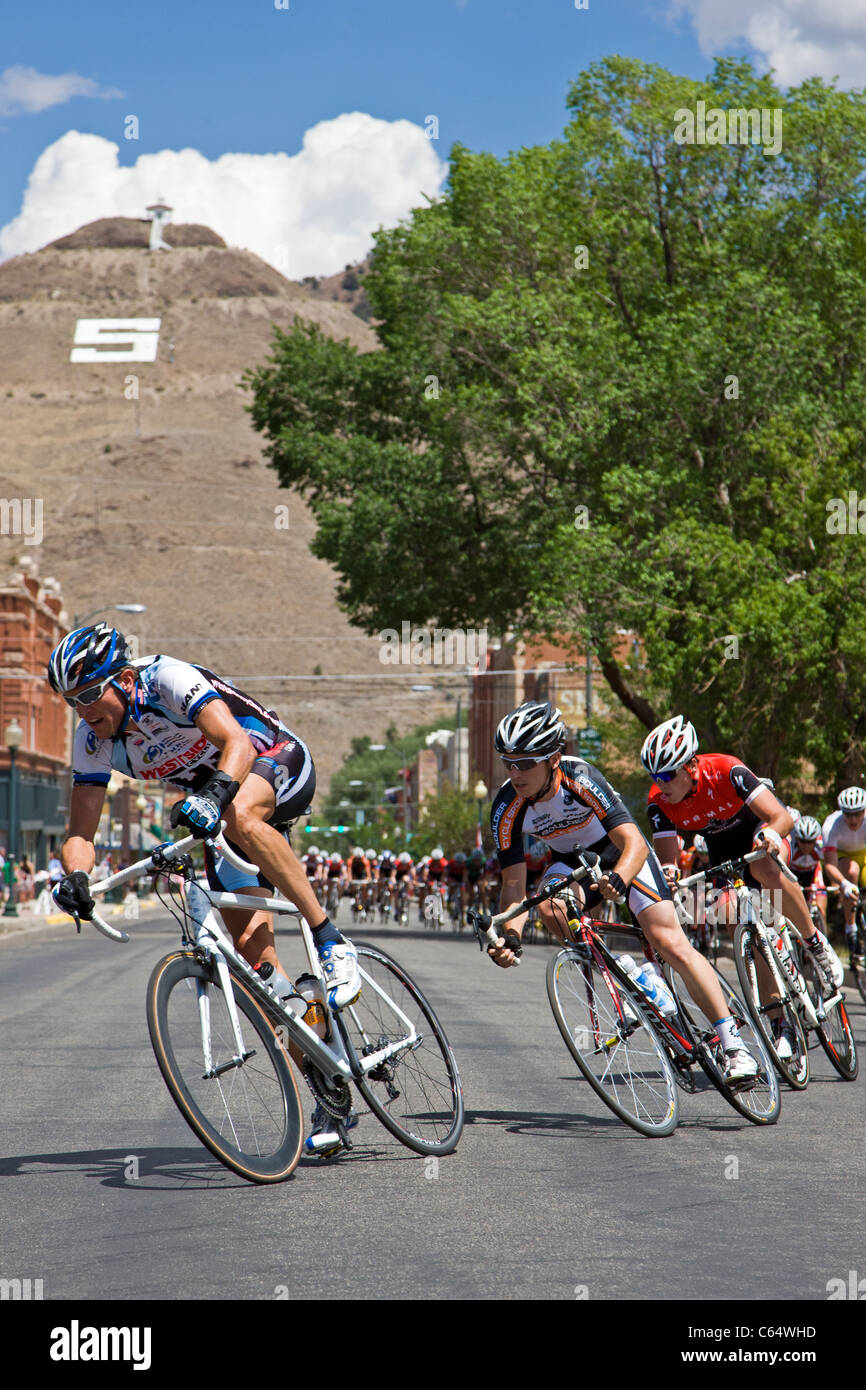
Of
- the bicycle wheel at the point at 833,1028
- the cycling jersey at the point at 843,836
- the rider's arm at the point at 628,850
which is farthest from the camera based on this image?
the cycling jersey at the point at 843,836

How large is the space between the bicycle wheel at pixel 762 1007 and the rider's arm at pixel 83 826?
3.55 metres

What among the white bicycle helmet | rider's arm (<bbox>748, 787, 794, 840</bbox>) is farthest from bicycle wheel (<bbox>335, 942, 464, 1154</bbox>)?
the white bicycle helmet

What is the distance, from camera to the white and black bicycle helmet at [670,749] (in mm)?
8906

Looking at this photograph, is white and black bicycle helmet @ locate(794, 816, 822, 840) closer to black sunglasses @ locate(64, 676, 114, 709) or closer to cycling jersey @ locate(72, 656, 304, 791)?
cycling jersey @ locate(72, 656, 304, 791)

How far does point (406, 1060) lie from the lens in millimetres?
7262

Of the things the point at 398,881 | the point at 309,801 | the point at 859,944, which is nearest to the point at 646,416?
the point at 398,881

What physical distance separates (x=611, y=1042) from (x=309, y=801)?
182 centimetres

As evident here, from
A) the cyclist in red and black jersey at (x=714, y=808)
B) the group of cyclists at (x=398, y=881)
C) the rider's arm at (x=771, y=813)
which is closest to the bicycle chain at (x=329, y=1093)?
the cyclist in red and black jersey at (x=714, y=808)

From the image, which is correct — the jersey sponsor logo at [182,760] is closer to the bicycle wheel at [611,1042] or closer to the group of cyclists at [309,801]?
the group of cyclists at [309,801]

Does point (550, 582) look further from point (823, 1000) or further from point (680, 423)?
point (823, 1000)

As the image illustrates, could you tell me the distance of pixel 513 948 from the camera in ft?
25.4
